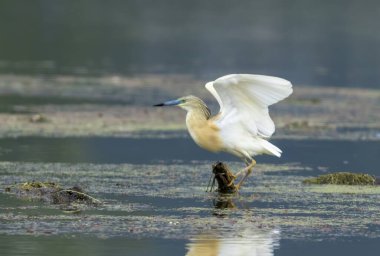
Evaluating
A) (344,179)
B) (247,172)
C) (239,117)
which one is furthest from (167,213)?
(344,179)

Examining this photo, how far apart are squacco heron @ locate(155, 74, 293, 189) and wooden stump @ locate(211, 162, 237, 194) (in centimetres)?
12

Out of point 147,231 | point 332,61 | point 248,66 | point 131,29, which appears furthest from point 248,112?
point 131,29

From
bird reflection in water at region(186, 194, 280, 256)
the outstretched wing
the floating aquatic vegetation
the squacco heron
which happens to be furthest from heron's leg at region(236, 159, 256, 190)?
→ bird reflection in water at region(186, 194, 280, 256)

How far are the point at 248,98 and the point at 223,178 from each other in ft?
3.04

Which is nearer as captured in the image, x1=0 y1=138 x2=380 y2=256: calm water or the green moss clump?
x1=0 y1=138 x2=380 y2=256: calm water

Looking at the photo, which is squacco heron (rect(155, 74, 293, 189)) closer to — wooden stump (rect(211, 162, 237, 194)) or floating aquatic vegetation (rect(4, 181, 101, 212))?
wooden stump (rect(211, 162, 237, 194))

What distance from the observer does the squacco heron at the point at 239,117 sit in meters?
14.3

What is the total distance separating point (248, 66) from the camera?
34.3 meters

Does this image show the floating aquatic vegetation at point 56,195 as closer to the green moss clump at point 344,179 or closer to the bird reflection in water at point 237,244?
the bird reflection in water at point 237,244

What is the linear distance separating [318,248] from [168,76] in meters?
19.3

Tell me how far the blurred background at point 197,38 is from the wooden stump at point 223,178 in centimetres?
1556

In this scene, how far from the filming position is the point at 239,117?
48.3 feet

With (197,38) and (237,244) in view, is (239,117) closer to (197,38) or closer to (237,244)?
(237,244)

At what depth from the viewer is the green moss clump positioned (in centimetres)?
1522
